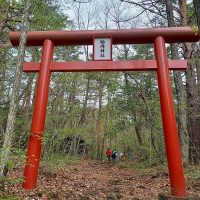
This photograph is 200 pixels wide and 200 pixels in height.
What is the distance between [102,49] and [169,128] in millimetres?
2777

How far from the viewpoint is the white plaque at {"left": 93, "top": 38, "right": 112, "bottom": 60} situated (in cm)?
762

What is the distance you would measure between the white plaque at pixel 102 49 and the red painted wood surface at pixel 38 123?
1.23 meters

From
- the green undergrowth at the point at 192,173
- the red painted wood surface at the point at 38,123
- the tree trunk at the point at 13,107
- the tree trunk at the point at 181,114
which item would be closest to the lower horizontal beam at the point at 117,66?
the red painted wood surface at the point at 38,123

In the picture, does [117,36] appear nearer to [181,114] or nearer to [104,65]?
[104,65]

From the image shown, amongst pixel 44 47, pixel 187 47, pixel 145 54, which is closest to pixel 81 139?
pixel 145 54

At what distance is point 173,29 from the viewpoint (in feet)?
24.5

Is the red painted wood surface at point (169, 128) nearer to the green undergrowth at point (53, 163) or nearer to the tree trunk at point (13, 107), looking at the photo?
the tree trunk at point (13, 107)

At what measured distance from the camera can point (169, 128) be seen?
6.64 m

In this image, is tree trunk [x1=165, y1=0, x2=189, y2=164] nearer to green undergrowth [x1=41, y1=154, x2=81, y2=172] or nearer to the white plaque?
the white plaque

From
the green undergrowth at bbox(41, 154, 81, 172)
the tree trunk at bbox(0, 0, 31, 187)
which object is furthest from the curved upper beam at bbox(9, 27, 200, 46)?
the green undergrowth at bbox(41, 154, 81, 172)

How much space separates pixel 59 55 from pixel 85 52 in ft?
18.3

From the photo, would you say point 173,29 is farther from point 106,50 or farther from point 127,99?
point 127,99

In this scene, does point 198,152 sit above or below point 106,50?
below

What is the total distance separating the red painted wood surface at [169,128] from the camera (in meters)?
6.31
